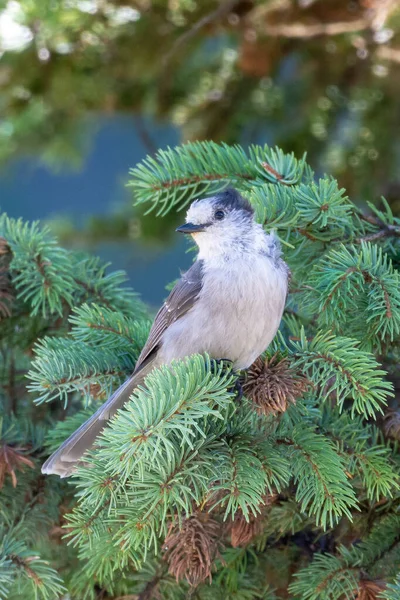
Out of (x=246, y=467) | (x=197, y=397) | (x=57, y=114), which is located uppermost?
(x=57, y=114)

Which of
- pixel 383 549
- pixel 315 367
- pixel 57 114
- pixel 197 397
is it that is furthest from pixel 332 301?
pixel 57 114

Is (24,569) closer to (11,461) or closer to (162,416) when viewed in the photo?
(11,461)

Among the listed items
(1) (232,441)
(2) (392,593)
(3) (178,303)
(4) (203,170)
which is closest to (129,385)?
(3) (178,303)

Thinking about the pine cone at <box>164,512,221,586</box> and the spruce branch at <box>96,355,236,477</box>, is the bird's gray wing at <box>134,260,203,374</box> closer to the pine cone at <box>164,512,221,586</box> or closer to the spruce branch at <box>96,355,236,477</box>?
the spruce branch at <box>96,355,236,477</box>

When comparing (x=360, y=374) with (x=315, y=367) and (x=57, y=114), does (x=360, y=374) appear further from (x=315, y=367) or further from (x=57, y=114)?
(x=57, y=114)

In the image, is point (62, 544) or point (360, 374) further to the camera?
point (62, 544)

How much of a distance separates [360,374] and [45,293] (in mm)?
1065

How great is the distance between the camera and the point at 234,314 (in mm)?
2381

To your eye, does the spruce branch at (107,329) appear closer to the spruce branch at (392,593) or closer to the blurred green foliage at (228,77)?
the spruce branch at (392,593)

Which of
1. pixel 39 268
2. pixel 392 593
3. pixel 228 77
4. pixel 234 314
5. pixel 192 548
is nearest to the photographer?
pixel 392 593

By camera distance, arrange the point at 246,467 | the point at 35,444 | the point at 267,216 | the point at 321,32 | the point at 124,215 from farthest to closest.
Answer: the point at 124,215 < the point at 321,32 < the point at 35,444 < the point at 267,216 < the point at 246,467

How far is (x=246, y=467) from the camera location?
6.23 feet

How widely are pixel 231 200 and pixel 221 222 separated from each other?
3.2 inches

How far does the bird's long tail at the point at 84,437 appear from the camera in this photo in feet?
7.25
